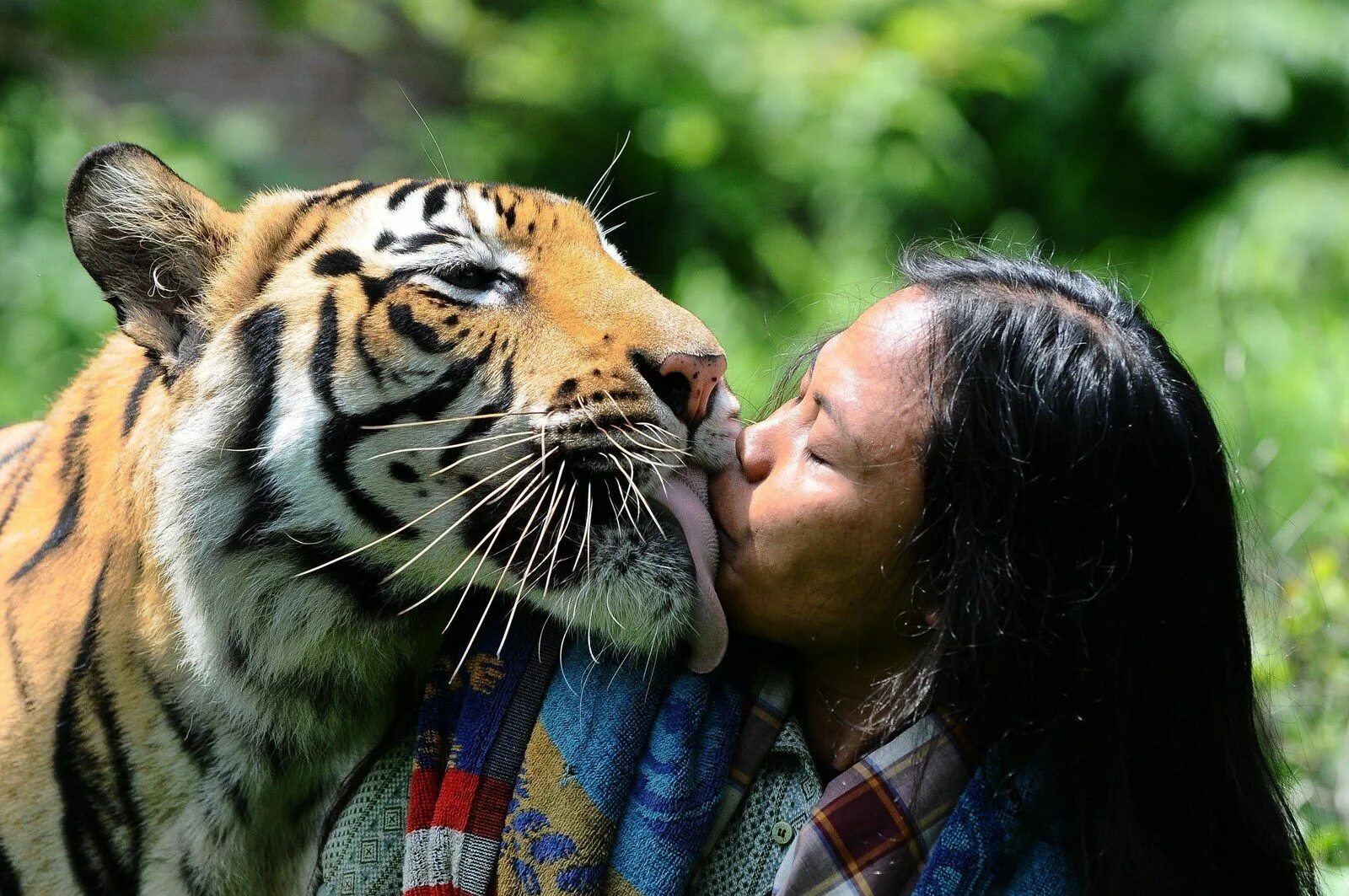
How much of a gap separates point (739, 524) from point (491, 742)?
339mm

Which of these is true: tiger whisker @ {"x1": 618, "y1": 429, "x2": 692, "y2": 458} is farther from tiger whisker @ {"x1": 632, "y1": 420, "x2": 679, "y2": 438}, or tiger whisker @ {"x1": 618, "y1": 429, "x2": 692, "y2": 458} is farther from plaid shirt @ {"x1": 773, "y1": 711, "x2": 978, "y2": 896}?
plaid shirt @ {"x1": 773, "y1": 711, "x2": 978, "y2": 896}

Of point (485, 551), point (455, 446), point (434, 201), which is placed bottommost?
point (485, 551)

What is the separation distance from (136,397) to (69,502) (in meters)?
0.17

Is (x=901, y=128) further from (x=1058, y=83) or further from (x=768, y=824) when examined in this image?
(x=768, y=824)

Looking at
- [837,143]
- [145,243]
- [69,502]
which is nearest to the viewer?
[145,243]

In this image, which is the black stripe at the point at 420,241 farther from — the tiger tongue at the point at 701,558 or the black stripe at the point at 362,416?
the tiger tongue at the point at 701,558

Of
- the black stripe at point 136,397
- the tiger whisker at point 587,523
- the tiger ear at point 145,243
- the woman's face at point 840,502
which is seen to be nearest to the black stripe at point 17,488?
the black stripe at point 136,397

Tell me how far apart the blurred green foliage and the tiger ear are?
2.57 m

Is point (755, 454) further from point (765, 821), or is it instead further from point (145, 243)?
point (145, 243)

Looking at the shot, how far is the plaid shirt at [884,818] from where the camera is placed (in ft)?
4.23

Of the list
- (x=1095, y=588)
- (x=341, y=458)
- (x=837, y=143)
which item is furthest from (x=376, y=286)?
(x=837, y=143)

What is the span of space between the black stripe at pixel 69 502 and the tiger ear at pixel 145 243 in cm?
22

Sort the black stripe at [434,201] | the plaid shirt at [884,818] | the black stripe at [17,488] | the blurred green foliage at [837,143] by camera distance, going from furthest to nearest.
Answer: the blurred green foliage at [837,143]
the black stripe at [17,488]
the black stripe at [434,201]
the plaid shirt at [884,818]

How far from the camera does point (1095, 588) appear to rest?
1.30m
